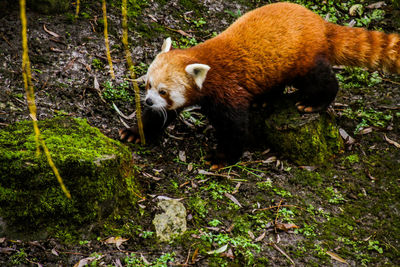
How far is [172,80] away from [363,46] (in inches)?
95.9

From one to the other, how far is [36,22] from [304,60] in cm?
343

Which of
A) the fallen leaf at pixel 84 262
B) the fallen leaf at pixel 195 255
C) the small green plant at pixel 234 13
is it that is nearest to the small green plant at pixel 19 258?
the fallen leaf at pixel 84 262

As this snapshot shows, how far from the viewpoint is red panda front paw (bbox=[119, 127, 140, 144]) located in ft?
14.6

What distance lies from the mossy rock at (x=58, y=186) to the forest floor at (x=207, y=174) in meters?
0.15

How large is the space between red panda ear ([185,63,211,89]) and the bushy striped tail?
1727 millimetres

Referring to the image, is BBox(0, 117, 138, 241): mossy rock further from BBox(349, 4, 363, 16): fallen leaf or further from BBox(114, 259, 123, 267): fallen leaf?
BBox(349, 4, 363, 16): fallen leaf

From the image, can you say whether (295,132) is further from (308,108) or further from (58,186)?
(58,186)

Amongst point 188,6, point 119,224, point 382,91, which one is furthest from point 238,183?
point 188,6

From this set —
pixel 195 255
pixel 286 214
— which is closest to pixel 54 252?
pixel 195 255

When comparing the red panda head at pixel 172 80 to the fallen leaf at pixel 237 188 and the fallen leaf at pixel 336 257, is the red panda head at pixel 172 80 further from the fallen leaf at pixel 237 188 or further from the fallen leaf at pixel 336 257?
the fallen leaf at pixel 336 257

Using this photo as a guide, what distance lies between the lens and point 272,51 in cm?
444

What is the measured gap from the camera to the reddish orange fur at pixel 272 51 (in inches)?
171

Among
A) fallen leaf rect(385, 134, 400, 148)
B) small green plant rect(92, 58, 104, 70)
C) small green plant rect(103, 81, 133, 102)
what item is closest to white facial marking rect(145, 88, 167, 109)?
small green plant rect(103, 81, 133, 102)

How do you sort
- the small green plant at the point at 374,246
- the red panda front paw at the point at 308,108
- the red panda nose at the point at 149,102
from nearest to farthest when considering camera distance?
the small green plant at the point at 374,246, the red panda nose at the point at 149,102, the red panda front paw at the point at 308,108
